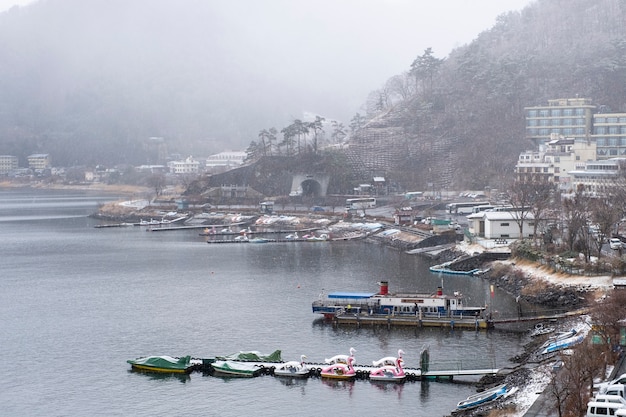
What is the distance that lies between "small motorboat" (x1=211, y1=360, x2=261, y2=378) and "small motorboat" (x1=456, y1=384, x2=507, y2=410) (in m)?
4.89

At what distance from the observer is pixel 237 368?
20375 mm

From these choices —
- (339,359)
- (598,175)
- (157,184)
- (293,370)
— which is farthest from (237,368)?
(157,184)

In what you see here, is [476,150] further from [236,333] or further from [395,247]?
[236,333]

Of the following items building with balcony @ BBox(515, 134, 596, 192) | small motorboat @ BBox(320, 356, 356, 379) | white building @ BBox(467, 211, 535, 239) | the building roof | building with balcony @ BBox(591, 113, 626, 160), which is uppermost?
building with balcony @ BBox(591, 113, 626, 160)

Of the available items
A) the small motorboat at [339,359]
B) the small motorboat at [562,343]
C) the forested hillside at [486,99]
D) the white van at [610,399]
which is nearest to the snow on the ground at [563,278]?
the small motorboat at [562,343]

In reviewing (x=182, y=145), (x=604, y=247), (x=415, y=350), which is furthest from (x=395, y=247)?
(x=182, y=145)

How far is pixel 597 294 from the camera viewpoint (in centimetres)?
2464

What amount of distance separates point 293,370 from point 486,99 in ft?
157

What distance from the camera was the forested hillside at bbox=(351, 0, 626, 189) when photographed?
5969 cm

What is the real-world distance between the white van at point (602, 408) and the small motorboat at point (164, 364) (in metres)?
9.83

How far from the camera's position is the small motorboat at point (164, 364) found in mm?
20719

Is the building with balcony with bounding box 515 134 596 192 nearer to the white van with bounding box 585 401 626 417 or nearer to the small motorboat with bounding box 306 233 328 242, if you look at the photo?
the small motorboat with bounding box 306 233 328 242

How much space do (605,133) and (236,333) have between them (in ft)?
124

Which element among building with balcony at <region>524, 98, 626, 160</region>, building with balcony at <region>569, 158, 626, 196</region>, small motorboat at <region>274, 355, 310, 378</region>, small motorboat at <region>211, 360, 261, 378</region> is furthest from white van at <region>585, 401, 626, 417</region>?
building with balcony at <region>524, 98, 626, 160</region>
